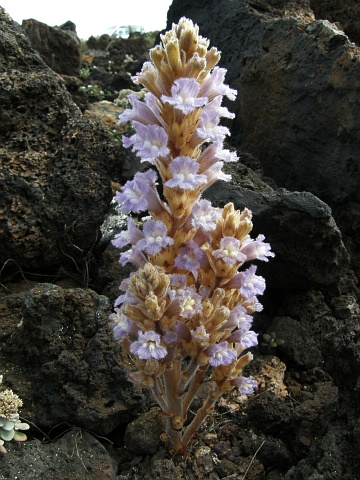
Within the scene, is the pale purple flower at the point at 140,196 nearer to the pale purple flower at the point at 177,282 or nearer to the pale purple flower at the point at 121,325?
the pale purple flower at the point at 177,282

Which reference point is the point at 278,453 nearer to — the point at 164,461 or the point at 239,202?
the point at 164,461

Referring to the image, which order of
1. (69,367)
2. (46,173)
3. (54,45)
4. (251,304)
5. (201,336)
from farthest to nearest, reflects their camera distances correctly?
(54,45) → (46,173) → (69,367) → (251,304) → (201,336)

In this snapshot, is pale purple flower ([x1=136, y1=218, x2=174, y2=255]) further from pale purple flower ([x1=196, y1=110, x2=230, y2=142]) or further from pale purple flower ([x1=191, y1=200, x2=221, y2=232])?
pale purple flower ([x1=196, y1=110, x2=230, y2=142])

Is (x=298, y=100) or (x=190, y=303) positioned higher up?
(x=298, y=100)

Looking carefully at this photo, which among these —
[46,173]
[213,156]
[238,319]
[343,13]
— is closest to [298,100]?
[343,13]

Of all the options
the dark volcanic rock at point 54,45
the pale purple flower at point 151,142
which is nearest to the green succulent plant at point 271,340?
the pale purple flower at point 151,142

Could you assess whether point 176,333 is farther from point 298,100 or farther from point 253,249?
point 298,100

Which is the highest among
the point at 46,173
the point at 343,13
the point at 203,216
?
the point at 343,13
